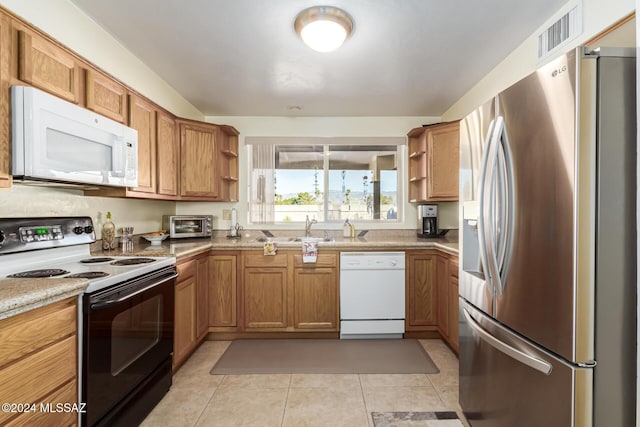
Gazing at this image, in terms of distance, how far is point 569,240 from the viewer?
3.43ft

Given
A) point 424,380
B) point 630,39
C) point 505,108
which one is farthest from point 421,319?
point 630,39

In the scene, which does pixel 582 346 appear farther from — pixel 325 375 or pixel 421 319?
pixel 421 319

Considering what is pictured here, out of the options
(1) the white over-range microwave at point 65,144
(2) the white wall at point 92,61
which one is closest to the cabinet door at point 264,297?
(2) the white wall at point 92,61

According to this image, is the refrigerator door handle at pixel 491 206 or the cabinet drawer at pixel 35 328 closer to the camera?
the cabinet drawer at pixel 35 328

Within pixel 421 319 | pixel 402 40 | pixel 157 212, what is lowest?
A: pixel 421 319

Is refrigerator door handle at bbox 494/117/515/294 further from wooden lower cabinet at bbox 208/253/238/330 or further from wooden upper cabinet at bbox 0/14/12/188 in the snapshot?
wooden lower cabinet at bbox 208/253/238/330

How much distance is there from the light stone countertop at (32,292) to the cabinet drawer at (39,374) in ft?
0.59

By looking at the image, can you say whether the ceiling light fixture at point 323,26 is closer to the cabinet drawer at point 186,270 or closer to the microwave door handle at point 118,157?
the microwave door handle at point 118,157

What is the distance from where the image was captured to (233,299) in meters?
2.93

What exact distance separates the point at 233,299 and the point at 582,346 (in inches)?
101

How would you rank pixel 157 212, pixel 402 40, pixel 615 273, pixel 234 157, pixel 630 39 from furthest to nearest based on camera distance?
pixel 234 157 → pixel 157 212 → pixel 402 40 → pixel 630 39 → pixel 615 273

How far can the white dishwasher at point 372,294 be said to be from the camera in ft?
9.68

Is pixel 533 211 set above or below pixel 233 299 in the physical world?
above

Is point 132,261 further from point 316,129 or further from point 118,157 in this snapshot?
point 316,129
